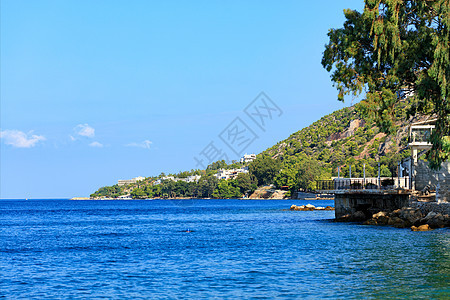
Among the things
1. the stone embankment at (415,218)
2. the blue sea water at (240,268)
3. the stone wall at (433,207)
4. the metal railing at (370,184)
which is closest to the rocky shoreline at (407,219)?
the stone embankment at (415,218)

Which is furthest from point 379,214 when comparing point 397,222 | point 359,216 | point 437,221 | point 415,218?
point 437,221

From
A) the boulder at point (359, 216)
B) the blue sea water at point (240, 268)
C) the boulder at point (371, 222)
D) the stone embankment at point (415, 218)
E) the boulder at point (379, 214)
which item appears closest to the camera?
the blue sea water at point (240, 268)

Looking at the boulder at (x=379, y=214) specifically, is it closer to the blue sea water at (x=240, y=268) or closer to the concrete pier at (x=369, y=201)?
the concrete pier at (x=369, y=201)

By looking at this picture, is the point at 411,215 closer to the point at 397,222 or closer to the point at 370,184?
the point at 397,222

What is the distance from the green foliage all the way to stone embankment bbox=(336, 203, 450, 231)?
7275 mm

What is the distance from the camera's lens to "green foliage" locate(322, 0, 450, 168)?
33.1m

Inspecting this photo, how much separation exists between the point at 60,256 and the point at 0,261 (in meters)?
3.61

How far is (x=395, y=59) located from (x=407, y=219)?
16143 mm

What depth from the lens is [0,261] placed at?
31.8 meters

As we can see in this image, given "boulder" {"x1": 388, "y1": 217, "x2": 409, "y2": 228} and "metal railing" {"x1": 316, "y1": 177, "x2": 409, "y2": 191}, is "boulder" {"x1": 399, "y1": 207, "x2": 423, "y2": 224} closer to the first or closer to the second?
"boulder" {"x1": 388, "y1": 217, "x2": 409, "y2": 228}

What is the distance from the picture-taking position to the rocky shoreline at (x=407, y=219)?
4091 cm

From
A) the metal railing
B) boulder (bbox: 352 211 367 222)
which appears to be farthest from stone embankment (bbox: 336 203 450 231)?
the metal railing

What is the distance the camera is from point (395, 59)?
3578 cm

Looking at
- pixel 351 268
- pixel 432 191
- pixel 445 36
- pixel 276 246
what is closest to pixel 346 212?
pixel 432 191
